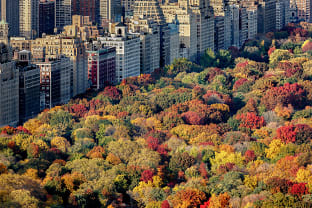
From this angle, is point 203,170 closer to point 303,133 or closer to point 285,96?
point 303,133

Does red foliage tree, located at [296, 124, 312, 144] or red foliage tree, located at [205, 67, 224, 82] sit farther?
red foliage tree, located at [205, 67, 224, 82]

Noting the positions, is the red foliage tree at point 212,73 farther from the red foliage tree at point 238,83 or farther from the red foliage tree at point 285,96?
the red foliage tree at point 285,96


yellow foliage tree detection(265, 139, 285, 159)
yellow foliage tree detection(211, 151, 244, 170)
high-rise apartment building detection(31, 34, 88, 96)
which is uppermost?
high-rise apartment building detection(31, 34, 88, 96)

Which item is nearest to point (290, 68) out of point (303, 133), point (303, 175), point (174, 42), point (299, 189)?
point (174, 42)

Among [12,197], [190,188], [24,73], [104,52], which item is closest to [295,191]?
[190,188]

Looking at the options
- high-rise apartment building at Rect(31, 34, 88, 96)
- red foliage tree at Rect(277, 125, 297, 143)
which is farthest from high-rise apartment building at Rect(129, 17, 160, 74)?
red foliage tree at Rect(277, 125, 297, 143)

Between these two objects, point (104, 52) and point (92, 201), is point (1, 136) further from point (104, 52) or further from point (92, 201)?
point (104, 52)

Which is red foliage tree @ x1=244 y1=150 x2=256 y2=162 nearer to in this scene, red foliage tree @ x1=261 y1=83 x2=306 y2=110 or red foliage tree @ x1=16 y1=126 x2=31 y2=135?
red foliage tree @ x1=16 y1=126 x2=31 y2=135
